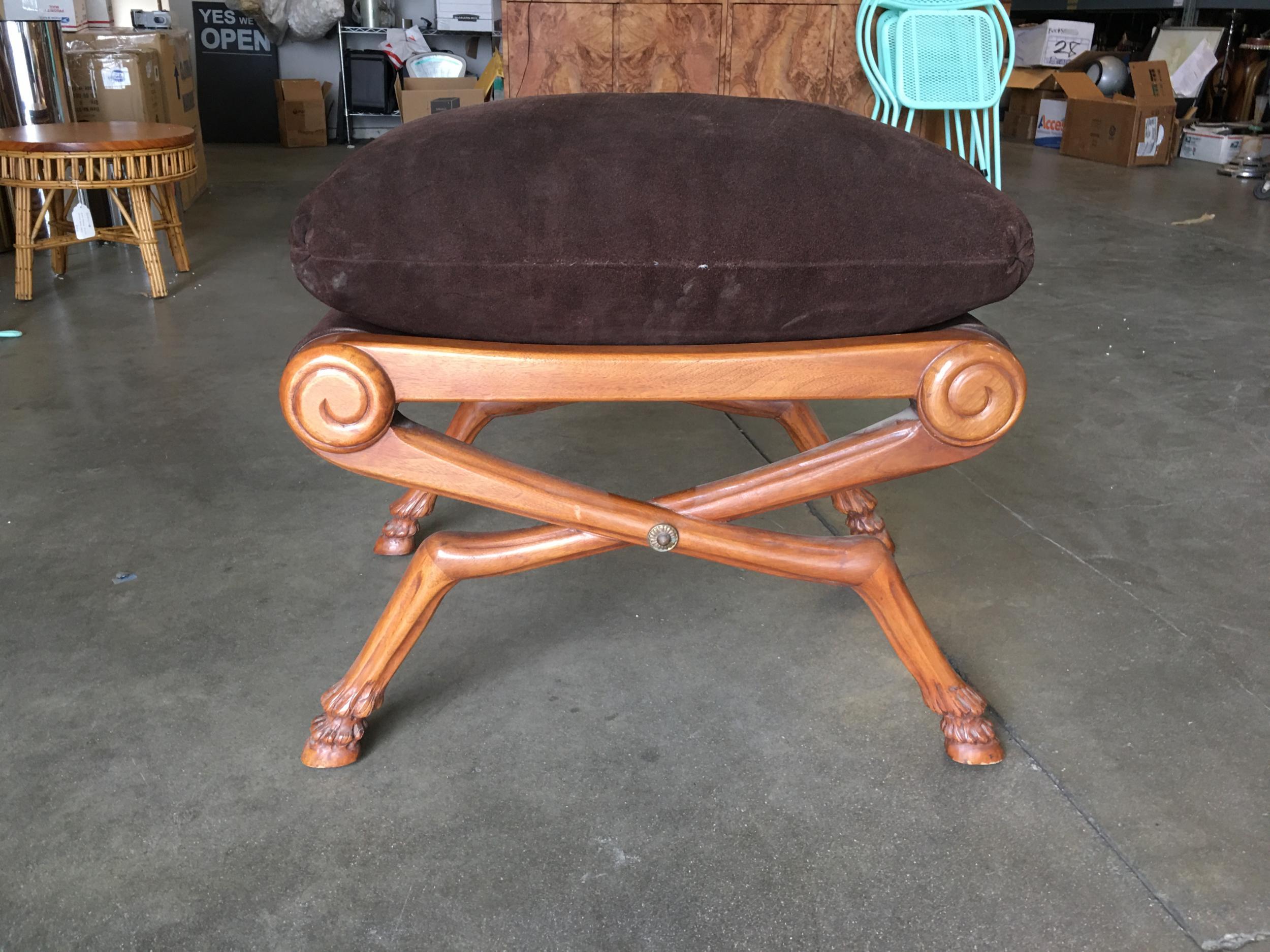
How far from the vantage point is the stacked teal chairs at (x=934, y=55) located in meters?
2.88

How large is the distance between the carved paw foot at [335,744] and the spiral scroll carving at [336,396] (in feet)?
1.04

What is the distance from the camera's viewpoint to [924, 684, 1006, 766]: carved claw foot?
101cm

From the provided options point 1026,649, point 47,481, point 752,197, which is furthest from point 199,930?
point 47,481

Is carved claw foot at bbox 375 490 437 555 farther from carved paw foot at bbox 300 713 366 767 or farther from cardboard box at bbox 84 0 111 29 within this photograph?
cardboard box at bbox 84 0 111 29

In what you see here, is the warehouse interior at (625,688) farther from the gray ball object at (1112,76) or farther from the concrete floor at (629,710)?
the gray ball object at (1112,76)

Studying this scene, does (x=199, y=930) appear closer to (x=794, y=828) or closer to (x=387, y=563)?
(x=794, y=828)

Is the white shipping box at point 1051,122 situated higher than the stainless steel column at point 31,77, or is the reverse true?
the stainless steel column at point 31,77

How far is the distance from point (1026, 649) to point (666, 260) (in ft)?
2.36

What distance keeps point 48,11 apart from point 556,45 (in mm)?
1885

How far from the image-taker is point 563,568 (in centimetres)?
140

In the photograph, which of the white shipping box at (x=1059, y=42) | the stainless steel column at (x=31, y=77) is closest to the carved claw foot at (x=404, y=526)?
the stainless steel column at (x=31, y=77)

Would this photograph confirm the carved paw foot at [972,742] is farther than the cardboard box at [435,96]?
No

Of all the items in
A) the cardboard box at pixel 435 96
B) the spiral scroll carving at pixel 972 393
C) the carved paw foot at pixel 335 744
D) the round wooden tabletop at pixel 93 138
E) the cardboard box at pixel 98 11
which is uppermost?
the cardboard box at pixel 98 11

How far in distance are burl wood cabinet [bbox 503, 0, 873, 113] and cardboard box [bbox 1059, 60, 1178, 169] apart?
2647 mm
